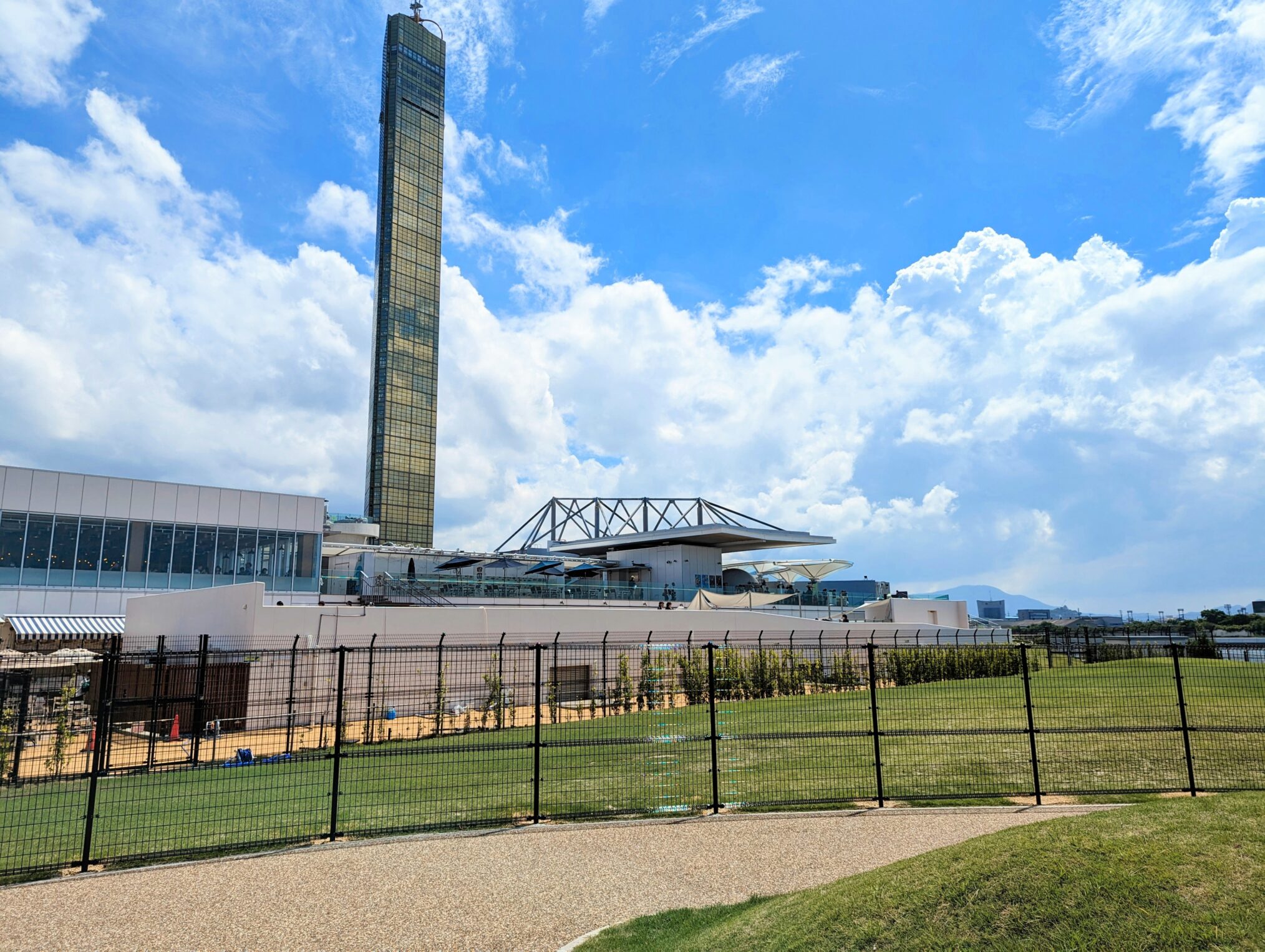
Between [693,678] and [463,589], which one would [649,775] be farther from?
[463,589]

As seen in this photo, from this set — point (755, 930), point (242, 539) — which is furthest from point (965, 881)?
point (242, 539)

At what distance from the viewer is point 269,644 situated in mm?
21719

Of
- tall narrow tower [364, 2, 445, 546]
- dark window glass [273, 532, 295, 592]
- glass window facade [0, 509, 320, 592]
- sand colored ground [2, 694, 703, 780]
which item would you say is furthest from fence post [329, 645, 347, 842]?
tall narrow tower [364, 2, 445, 546]

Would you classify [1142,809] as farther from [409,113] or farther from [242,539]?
[409,113]

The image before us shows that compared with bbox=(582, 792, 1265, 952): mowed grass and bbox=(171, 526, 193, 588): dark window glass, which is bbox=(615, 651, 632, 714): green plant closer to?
bbox=(582, 792, 1265, 952): mowed grass

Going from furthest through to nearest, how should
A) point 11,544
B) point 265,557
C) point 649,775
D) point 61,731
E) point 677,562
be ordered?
point 677,562 → point 265,557 → point 11,544 → point 61,731 → point 649,775

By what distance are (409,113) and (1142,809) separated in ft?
439

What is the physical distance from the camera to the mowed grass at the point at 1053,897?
4.44 m

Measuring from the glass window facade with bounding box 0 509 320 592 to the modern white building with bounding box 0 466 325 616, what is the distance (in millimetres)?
32

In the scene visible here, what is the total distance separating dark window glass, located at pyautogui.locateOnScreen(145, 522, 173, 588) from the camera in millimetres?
32062

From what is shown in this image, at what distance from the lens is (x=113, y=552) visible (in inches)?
1232

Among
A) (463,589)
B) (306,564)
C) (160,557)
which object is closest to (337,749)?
(463,589)

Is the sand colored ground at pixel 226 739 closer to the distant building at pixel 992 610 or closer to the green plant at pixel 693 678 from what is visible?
the green plant at pixel 693 678

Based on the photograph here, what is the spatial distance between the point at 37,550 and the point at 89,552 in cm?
161
